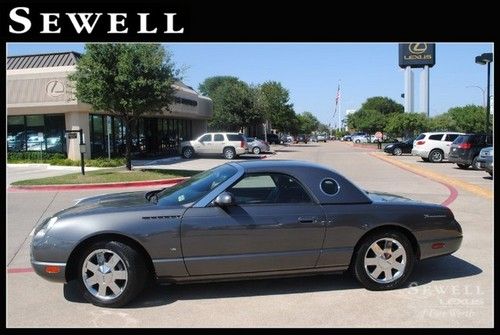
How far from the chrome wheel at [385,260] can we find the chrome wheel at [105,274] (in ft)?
8.16

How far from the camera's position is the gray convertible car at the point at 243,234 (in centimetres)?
482

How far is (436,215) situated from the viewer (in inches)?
216

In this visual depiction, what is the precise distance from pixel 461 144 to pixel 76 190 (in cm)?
1568

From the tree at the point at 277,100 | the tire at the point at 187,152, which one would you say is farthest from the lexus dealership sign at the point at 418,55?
the tire at the point at 187,152

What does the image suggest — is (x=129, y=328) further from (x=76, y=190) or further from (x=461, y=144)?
(x=461, y=144)

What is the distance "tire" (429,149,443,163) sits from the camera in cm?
2705

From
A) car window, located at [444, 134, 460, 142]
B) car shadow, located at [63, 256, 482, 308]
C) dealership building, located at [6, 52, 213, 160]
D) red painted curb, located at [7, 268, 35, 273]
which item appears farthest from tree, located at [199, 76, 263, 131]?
car shadow, located at [63, 256, 482, 308]

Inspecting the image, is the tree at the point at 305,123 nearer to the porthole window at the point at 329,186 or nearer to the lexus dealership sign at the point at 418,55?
the lexus dealership sign at the point at 418,55

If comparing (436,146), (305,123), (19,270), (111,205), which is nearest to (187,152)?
(436,146)

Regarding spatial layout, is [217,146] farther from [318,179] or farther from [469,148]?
[318,179]

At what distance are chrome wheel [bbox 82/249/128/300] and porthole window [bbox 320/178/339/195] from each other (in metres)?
2.18

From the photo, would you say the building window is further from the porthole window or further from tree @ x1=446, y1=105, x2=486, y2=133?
tree @ x1=446, y1=105, x2=486, y2=133

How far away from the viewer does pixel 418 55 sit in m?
80.7
